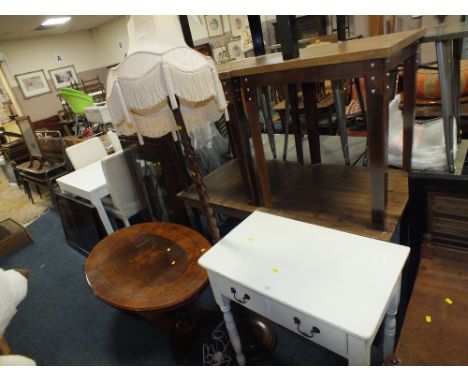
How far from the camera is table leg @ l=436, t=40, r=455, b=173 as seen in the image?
1.42m

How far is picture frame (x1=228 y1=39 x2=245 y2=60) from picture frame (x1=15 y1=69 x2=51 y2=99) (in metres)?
4.46

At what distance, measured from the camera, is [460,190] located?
1.18 m

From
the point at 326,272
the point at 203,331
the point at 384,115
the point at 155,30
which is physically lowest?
the point at 203,331

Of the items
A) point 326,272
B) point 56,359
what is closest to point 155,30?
point 326,272

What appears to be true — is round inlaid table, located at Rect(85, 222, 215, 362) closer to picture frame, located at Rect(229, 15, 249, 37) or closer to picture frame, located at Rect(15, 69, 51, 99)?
picture frame, located at Rect(229, 15, 249, 37)

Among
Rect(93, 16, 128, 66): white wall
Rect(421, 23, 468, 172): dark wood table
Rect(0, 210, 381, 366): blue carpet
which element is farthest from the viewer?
Rect(93, 16, 128, 66): white wall

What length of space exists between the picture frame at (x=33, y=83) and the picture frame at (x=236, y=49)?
14.6ft

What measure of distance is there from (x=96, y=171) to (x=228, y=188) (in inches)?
50.2

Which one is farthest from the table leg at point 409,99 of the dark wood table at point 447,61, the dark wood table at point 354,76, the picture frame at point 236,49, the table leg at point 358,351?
the picture frame at point 236,49

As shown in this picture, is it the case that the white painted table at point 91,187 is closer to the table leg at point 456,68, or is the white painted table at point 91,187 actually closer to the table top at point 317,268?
the table top at point 317,268

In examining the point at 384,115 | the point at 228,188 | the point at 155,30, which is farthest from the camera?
the point at 228,188

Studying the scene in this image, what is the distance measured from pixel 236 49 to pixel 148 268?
248 inches

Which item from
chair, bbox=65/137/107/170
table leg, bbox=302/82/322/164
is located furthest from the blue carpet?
table leg, bbox=302/82/322/164
